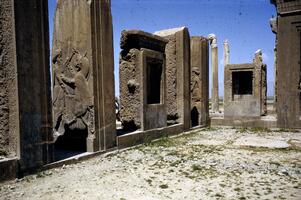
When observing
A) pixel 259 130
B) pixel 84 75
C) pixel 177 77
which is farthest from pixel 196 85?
pixel 84 75

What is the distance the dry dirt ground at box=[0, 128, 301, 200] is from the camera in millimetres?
3230

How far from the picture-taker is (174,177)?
390cm

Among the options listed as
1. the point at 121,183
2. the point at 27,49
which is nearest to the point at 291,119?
the point at 121,183

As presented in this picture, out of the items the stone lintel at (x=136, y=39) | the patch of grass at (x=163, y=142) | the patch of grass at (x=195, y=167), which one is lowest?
the patch of grass at (x=163, y=142)

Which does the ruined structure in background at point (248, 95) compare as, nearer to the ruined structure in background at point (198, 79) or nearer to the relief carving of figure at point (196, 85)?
the ruined structure in background at point (198, 79)

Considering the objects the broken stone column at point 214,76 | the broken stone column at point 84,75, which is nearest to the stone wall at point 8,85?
the broken stone column at point 84,75

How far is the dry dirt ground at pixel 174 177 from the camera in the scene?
3.23 meters

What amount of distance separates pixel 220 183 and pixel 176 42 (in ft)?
19.7

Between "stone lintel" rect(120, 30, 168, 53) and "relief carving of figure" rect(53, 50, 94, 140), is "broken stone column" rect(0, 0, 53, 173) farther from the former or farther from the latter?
"stone lintel" rect(120, 30, 168, 53)

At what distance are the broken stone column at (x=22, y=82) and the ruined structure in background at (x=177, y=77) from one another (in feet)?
17.0

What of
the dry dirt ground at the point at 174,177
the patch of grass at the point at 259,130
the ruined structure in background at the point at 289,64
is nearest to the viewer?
the dry dirt ground at the point at 174,177

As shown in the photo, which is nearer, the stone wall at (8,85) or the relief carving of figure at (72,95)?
the stone wall at (8,85)

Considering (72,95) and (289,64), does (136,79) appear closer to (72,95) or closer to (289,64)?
(72,95)

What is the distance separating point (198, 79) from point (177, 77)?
1.62m
